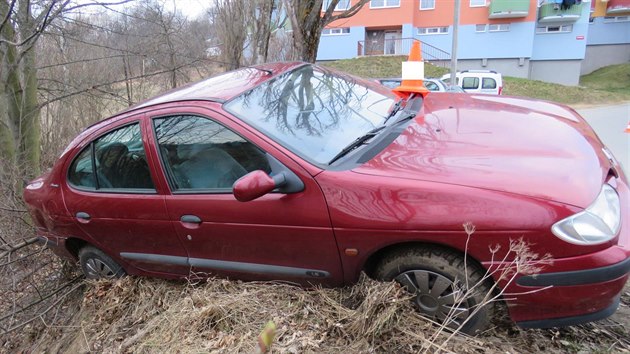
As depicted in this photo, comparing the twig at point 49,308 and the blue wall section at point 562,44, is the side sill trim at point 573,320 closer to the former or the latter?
the twig at point 49,308

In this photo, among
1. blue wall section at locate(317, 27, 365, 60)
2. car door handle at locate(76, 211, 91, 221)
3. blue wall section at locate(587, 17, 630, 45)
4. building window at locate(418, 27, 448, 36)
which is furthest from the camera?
blue wall section at locate(587, 17, 630, 45)

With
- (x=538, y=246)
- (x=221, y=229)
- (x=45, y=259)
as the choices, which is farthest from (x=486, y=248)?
(x=45, y=259)

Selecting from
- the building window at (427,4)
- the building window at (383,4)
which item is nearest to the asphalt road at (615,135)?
the building window at (427,4)

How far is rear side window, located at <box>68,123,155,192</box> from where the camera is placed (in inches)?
119

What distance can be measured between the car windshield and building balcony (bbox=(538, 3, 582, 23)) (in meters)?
30.0

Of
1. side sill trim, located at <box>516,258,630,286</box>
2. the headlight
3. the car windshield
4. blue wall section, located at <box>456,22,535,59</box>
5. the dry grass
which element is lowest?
the dry grass

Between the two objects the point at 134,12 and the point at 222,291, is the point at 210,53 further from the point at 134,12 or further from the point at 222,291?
the point at 222,291

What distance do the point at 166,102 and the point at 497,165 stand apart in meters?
2.18

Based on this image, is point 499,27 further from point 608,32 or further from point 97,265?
point 97,265

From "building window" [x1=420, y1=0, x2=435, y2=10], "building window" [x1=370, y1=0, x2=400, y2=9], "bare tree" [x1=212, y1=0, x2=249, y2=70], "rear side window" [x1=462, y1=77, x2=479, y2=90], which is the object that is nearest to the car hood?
"bare tree" [x1=212, y1=0, x2=249, y2=70]

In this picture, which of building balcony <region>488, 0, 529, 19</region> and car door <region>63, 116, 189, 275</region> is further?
building balcony <region>488, 0, 529, 19</region>

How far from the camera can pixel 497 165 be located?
231cm

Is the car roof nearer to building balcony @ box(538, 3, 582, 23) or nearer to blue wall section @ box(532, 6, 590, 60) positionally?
building balcony @ box(538, 3, 582, 23)

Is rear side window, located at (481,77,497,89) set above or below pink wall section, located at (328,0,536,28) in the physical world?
below
